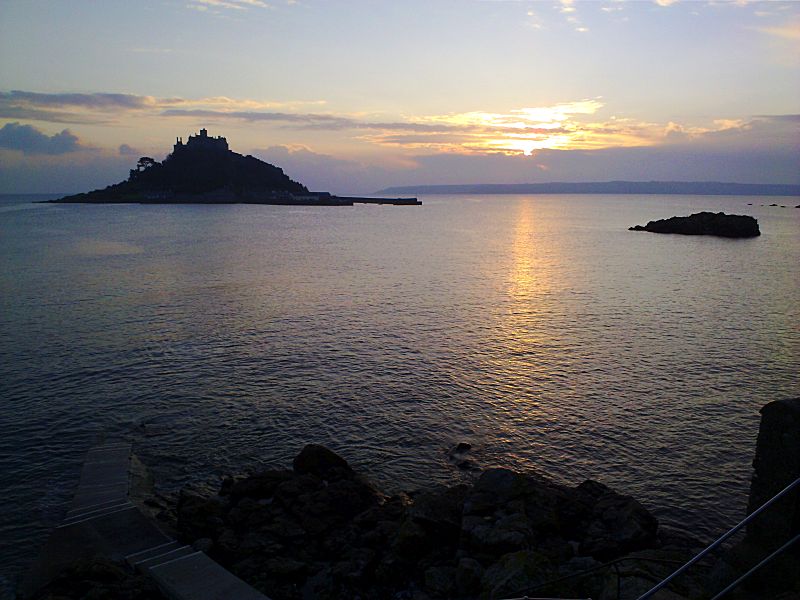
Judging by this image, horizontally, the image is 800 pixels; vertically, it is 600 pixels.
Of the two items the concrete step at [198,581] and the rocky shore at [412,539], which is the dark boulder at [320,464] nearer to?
the rocky shore at [412,539]

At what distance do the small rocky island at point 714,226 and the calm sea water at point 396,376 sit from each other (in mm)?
70122

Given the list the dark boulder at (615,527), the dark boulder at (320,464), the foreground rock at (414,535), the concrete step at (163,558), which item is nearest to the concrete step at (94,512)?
the foreground rock at (414,535)

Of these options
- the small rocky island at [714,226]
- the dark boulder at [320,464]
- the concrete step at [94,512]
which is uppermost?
the small rocky island at [714,226]

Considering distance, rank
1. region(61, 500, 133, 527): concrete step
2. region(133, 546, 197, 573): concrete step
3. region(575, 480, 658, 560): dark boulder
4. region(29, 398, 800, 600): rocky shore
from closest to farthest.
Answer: region(29, 398, 800, 600): rocky shore, region(133, 546, 197, 573): concrete step, region(575, 480, 658, 560): dark boulder, region(61, 500, 133, 527): concrete step

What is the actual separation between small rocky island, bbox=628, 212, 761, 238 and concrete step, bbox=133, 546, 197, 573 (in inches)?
5472

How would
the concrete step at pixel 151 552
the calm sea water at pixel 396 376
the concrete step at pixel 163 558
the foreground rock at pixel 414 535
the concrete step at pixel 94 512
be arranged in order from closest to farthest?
the foreground rock at pixel 414 535 → the concrete step at pixel 163 558 → the concrete step at pixel 151 552 → the concrete step at pixel 94 512 → the calm sea water at pixel 396 376

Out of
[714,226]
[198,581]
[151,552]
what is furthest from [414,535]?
[714,226]

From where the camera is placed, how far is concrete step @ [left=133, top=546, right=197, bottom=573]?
551 inches

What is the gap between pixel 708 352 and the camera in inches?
1347

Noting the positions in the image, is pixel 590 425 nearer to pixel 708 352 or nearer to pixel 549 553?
pixel 549 553

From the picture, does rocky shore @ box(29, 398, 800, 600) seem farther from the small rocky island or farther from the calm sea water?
the small rocky island

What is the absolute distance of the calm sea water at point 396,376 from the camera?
2059cm

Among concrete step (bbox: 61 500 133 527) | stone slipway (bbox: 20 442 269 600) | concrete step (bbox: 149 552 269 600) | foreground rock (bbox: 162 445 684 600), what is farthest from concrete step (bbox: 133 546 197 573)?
concrete step (bbox: 61 500 133 527)

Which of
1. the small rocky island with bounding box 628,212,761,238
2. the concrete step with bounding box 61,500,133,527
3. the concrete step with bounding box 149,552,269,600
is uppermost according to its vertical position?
the small rocky island with bounding box 628,212,761,238
